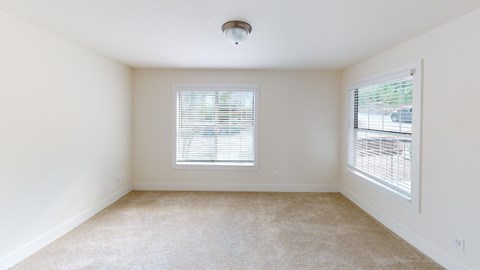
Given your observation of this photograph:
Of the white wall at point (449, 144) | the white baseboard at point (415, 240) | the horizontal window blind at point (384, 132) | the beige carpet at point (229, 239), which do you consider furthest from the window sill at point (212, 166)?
the white wall at point (449, 144)

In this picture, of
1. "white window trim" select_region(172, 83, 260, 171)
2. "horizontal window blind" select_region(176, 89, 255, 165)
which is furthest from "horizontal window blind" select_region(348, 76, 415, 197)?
"horizontal window blind" select_region(176, 89, 255, 165)

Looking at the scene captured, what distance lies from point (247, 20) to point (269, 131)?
2.41 m

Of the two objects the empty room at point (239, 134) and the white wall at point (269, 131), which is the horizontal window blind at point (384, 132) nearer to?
the empty room at point (239, 134)

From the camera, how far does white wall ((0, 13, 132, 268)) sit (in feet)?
6.73

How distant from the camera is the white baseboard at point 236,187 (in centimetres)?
424

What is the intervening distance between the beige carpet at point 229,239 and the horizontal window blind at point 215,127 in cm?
96

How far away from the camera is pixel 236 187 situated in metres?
4.27

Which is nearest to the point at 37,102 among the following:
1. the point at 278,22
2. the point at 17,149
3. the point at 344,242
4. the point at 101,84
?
the point at 17,149

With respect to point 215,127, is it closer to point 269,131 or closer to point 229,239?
point 269,131

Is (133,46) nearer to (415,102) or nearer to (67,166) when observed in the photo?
(67,166)

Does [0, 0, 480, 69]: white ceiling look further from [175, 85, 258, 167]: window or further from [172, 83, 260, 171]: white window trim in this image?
[175, 85, 258, 167]: window

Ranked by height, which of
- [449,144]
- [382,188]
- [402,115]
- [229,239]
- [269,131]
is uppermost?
[402,115]

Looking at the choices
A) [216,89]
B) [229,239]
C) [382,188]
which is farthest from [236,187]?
[382,188]

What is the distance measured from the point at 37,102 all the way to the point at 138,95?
1954mm
